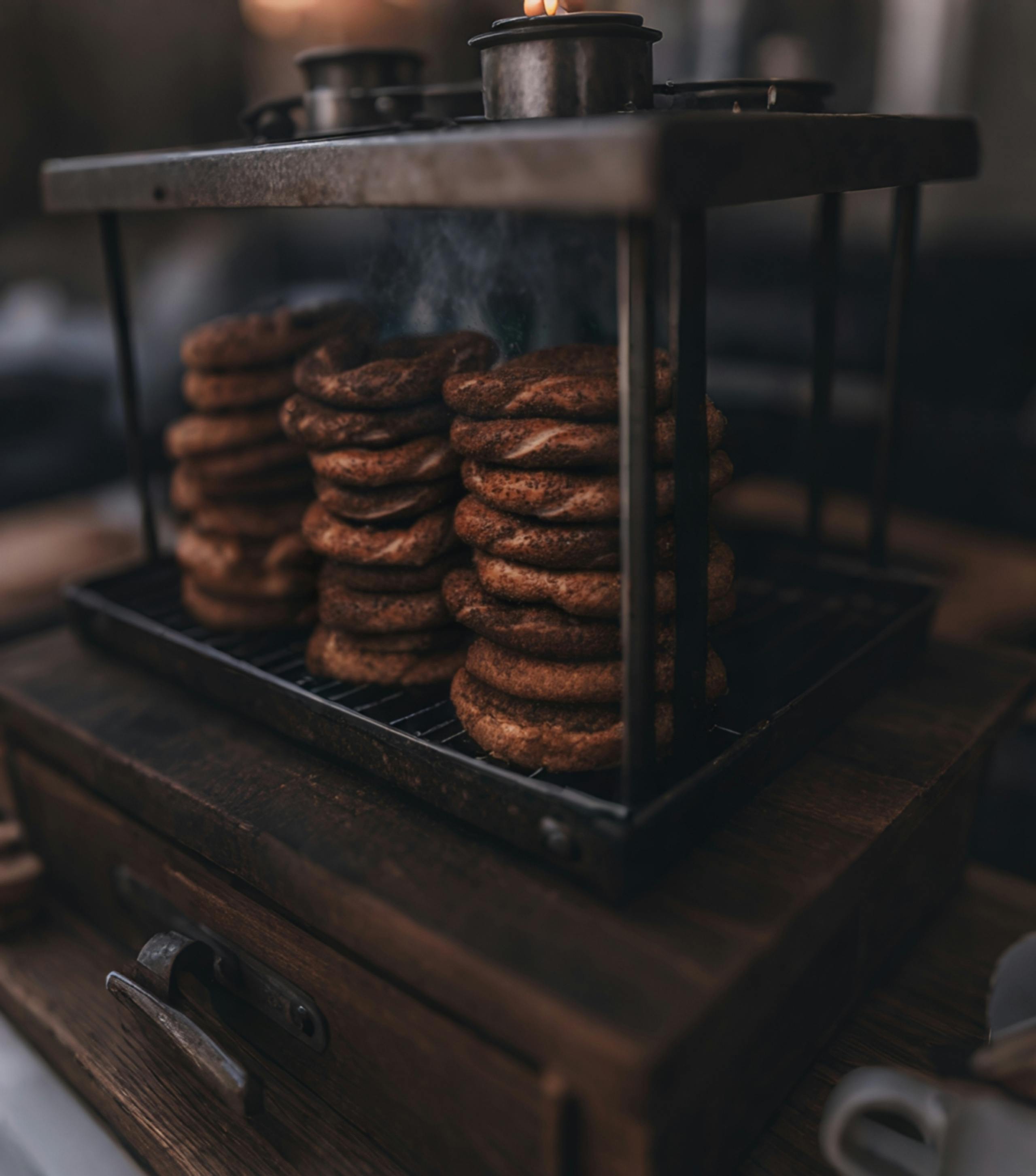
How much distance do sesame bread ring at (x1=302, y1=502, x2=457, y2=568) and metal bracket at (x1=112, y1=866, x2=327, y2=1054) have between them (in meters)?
0.46

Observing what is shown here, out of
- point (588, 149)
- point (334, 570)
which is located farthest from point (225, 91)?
point (588, 149)

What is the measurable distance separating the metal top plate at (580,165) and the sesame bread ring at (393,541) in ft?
1.19

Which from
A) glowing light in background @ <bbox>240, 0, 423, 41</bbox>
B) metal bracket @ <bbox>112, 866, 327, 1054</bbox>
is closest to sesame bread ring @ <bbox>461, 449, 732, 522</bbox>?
metal bracket @ <bbox>112, 866, 327, 1054</bbox>

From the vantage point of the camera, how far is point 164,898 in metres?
1.20

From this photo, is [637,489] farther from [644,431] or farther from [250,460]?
[250,460]

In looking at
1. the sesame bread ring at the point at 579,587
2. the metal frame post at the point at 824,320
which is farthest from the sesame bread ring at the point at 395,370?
the metal frame post at the point at 824,320

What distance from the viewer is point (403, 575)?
1177 millimetres

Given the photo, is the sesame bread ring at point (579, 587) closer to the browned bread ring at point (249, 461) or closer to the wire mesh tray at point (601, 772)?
the wire mesh tray at point (601, 772)

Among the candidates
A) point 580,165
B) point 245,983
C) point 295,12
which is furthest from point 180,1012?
point 295,12

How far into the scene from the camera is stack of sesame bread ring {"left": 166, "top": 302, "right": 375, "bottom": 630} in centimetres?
137

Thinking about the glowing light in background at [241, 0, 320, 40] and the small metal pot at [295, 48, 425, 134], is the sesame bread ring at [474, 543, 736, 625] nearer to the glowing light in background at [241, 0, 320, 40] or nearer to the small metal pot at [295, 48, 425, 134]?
the small metal pot at [295, 48, 425, 134]

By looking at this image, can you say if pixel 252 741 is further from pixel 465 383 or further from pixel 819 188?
pixel 819 188

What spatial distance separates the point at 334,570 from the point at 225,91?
5.62m

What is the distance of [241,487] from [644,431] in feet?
2.66
